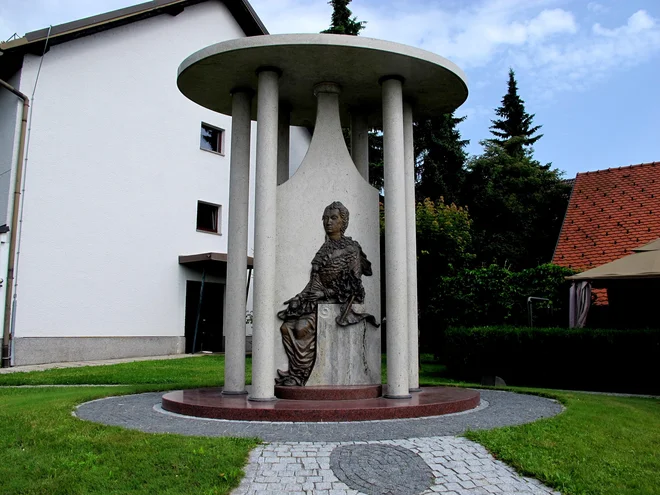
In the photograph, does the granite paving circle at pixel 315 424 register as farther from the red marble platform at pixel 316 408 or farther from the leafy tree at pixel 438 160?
the leafy tree at pixel 438 160

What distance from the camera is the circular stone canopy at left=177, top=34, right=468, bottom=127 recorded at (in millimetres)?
7910

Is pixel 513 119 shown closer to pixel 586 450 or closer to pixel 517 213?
pixel 517 213

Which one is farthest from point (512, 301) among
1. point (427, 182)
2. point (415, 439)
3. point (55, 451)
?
point (427, 182)

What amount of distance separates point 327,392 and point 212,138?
16.4m

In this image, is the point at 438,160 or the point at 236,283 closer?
the point at 236,283

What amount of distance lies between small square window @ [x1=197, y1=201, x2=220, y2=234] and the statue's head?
13.5 meters

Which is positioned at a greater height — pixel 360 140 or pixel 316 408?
pixel 360 140

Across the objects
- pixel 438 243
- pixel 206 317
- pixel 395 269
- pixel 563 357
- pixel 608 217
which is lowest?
pixel 563 357

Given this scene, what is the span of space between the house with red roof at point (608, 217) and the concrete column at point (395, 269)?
9.69 meters

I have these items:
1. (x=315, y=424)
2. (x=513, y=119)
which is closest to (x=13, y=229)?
(x=315, y=424)

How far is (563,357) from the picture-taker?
12.3 meters

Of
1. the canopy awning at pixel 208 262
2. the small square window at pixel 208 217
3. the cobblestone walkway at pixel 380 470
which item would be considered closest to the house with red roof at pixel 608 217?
the canopy awning at pixel 208 262

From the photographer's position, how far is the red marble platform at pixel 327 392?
784 centimetres

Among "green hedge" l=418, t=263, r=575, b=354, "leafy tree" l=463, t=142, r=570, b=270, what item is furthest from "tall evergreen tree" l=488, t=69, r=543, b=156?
"green hedge" l=418, t=263, r=575, b=354
